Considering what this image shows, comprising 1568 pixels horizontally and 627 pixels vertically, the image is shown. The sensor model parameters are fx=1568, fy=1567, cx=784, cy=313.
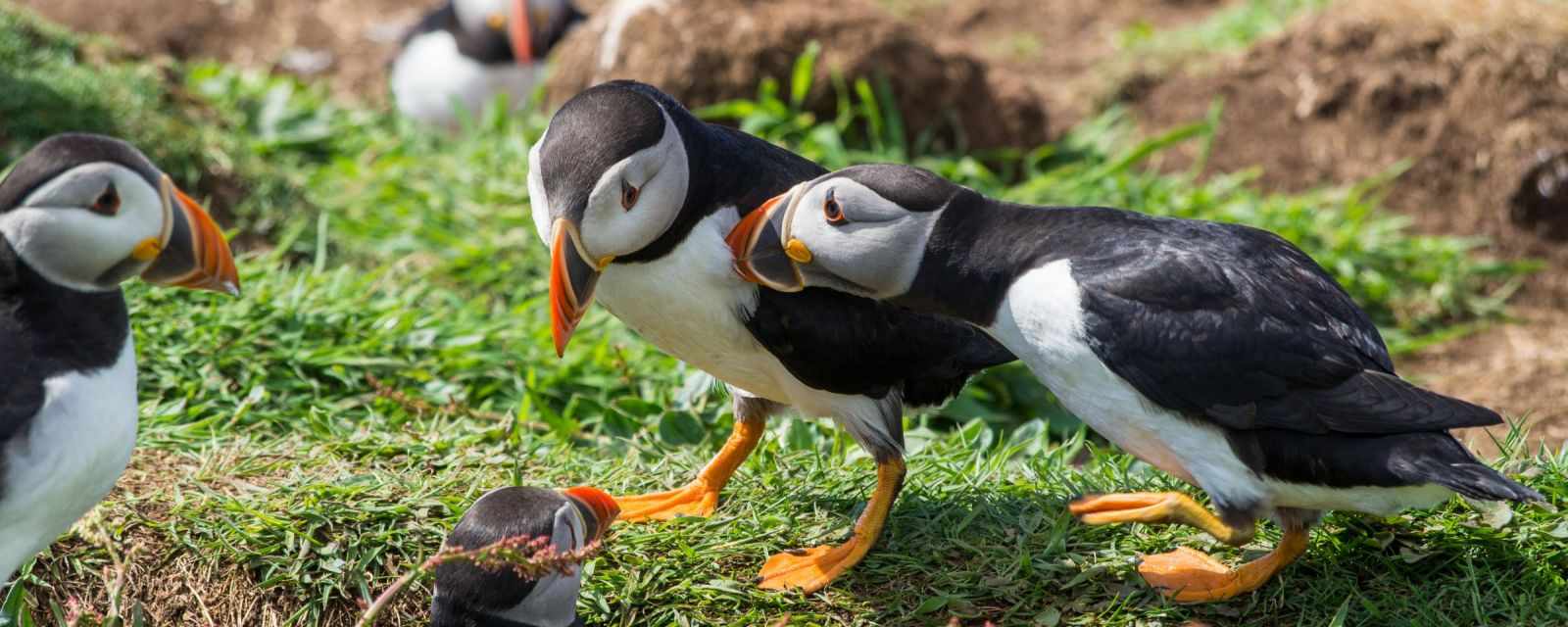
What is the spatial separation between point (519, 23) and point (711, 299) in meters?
5.83

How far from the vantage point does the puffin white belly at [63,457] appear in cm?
327

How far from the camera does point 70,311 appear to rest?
11.1 feet

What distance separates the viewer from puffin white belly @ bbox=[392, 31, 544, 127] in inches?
362

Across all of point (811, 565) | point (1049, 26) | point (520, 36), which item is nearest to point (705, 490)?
point (811, 565)

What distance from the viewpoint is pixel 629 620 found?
13.4 ft

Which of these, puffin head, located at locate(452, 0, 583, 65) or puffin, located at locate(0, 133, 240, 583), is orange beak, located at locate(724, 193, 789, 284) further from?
puffin head, located at locate(452, 0, 583, 65)

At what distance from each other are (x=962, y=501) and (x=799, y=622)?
2.37 feet

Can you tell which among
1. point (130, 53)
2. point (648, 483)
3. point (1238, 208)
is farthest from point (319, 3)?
point (648, 483)

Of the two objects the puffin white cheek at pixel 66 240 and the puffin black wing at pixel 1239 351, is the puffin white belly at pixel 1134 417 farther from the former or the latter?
the puffin white cheek at pixel 66 240

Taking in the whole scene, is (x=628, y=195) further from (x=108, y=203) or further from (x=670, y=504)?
(x=108, y=203)

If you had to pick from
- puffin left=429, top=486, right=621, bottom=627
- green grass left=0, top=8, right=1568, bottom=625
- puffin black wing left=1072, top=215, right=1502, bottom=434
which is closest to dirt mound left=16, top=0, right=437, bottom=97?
green grass left=0, top=8, right=1568, bottom=625

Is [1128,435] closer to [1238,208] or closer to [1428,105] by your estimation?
[1238,208]

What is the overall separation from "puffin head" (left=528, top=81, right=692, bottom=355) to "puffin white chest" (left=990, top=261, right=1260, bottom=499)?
928 millimetres

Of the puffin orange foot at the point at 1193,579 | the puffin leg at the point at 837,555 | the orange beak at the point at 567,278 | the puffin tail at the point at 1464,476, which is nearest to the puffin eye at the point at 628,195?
the orange beak at the point at 567,278
